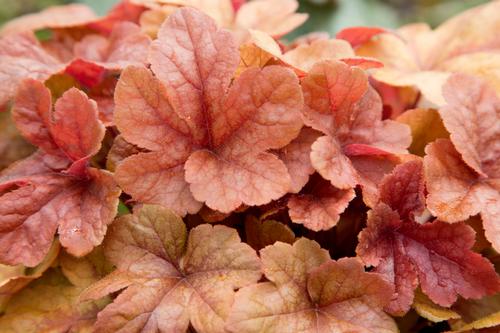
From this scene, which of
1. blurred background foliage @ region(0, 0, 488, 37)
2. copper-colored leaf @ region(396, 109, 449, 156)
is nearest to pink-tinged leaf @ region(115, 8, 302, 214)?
copper-colored leaf @ region(396, 109, 449, 156)

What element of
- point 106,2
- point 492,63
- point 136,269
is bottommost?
point 106,2

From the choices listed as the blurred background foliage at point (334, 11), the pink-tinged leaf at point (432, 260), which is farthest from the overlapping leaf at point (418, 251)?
the blurred background foliage at point (334, 11)

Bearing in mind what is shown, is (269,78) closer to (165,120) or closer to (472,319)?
(165,120)

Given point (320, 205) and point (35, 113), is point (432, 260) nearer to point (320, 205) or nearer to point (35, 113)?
point (320, 205)

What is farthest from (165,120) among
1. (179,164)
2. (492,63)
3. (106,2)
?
(106,2)

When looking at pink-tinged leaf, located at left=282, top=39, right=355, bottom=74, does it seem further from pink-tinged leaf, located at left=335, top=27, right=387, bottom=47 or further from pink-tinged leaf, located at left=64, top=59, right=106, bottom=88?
pink-tinged leaf, located at left=64, top=59, right=106, bottom=88

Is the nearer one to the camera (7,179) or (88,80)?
(7,179)

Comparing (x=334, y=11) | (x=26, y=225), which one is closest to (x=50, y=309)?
(x=26, y=225)
